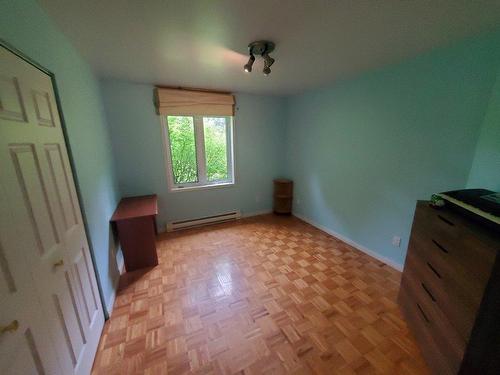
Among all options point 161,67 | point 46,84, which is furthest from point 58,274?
point 161,67

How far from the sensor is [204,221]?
3.31 meters

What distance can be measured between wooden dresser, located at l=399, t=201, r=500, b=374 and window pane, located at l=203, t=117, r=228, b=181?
264cm

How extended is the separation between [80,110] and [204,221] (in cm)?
220

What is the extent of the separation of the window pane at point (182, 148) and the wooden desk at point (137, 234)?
923 millimetres

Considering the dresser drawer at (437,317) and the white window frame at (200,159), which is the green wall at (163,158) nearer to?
the white window frame at (200,159)

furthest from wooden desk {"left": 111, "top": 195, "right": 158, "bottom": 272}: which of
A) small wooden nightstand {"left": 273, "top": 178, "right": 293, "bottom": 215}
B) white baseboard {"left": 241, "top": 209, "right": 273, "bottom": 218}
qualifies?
small wooden nightstand {"left": 273, "top": 178, "right": 293, "bottom": 215}

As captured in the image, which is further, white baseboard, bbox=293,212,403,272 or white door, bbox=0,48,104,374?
white baseboard, bbox=293,212,403,272

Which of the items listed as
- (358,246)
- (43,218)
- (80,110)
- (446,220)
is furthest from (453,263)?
(80,110)

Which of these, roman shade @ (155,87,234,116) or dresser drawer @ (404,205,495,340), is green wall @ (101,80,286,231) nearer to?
roman shade @ (155,87,234,116)

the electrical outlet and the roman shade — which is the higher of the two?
the roman shade

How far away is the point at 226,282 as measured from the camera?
2000 millimetres

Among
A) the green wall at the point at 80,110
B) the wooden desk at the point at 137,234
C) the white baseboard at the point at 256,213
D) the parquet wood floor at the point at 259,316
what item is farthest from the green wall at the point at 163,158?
the parquet wood floor at the point at 259,316

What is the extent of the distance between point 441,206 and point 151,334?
2243 millimetres

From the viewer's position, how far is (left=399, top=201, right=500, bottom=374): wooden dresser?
885 mm
